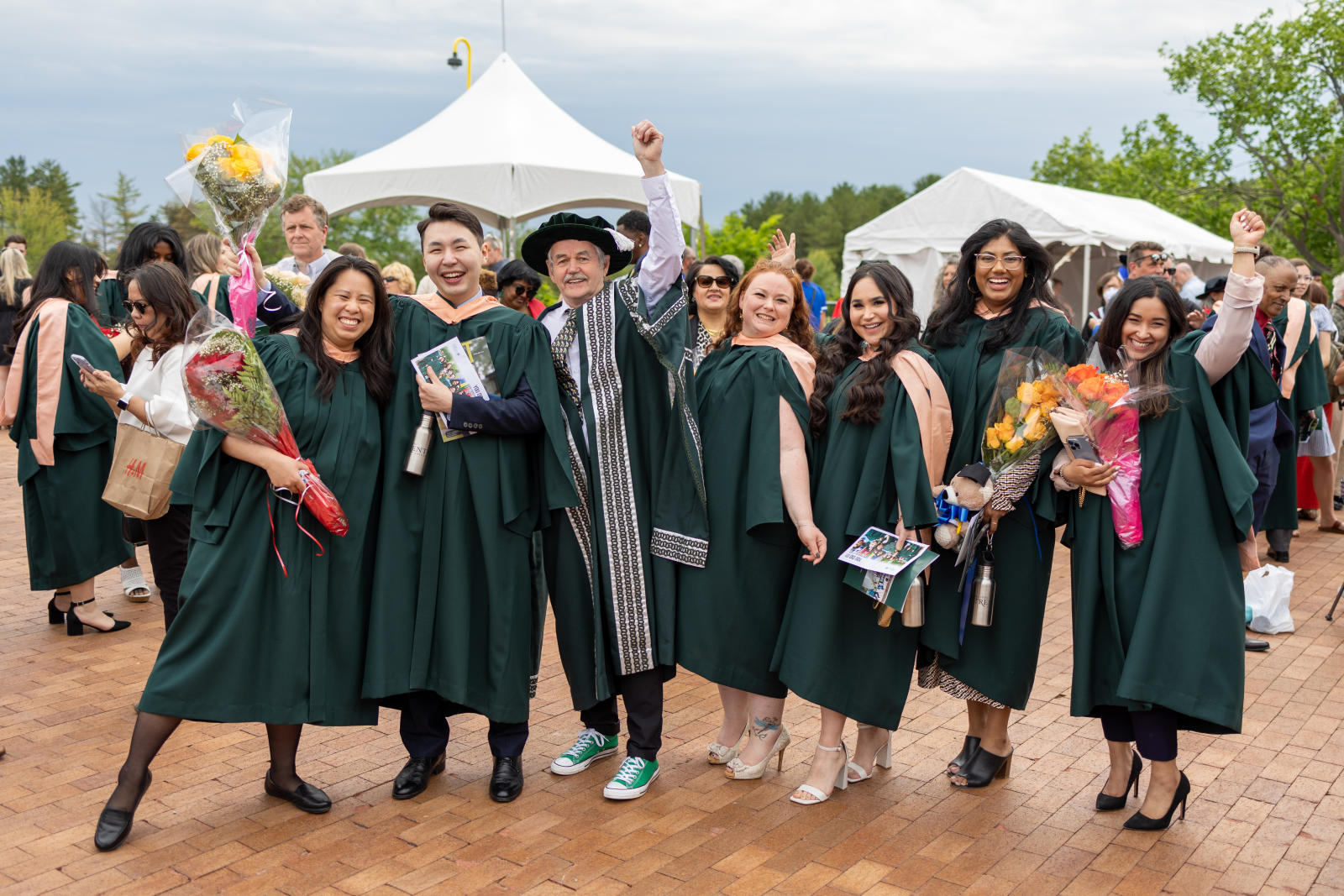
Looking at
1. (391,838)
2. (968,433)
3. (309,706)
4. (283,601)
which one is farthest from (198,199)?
(968,433)

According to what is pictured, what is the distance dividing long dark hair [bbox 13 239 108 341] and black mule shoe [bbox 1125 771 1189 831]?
Answer: 576 cm

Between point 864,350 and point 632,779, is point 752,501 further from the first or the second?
point 632,779

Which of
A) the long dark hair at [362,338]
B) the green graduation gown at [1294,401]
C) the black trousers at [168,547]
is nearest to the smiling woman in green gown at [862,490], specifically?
the long dark hair at [362,338]

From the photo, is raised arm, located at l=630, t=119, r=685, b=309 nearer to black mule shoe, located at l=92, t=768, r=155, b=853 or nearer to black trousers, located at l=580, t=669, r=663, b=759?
black trousers, located at l=580, t=669, r=663, b=759

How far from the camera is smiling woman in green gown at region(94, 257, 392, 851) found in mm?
3541

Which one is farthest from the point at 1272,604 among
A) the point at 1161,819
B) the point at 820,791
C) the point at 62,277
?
the point at 62,277

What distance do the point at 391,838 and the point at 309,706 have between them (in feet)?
1.73

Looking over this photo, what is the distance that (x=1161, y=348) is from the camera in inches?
145

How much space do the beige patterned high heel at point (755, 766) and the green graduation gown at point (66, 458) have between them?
3857 millimetres

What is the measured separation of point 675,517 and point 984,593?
1.13 meters

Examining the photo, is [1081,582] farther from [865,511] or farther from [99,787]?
[99,787]

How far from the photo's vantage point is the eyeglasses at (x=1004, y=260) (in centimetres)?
387

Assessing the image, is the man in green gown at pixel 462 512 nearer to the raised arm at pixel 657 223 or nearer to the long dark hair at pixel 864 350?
the raised arm at pixel 657 223

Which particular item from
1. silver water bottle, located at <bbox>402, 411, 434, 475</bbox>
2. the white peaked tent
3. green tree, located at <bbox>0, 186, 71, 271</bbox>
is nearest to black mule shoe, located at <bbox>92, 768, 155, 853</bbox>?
silver water bottle, located at <bbox>402, 411, 434, 475</bbox>
